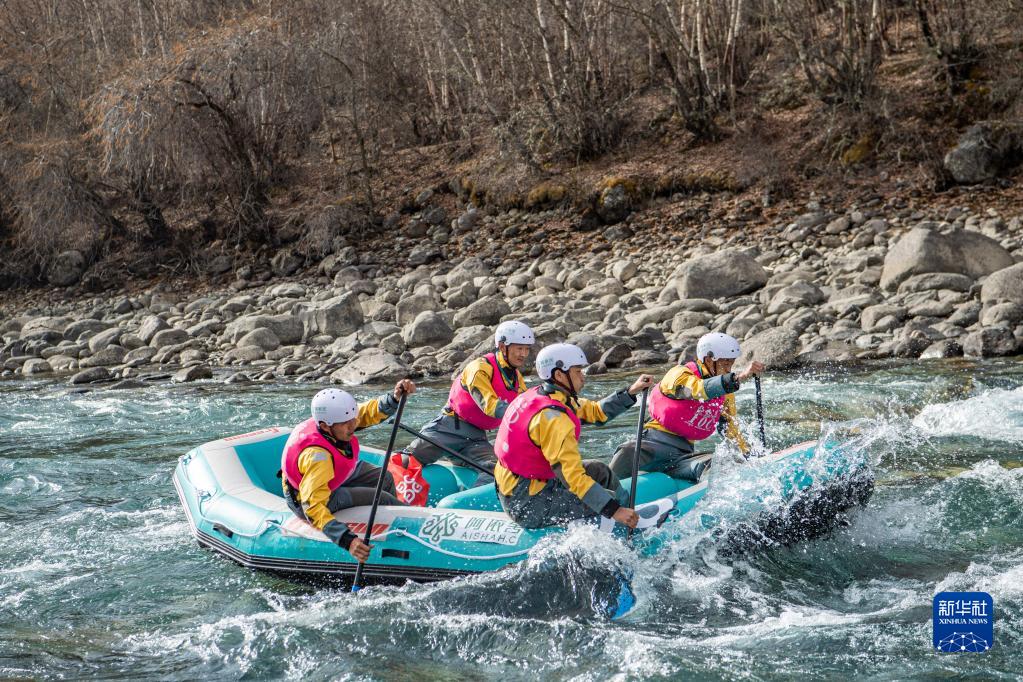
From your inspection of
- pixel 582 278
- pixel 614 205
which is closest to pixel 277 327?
pixel 582 278

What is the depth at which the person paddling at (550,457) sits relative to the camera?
223 inches

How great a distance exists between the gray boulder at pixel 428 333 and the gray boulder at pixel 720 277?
3530mm

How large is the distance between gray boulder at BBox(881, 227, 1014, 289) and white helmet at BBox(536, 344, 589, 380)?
894 cm

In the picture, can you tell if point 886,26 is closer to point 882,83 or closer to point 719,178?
point 882,83

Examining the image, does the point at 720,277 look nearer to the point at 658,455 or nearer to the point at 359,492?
the point at 658,455

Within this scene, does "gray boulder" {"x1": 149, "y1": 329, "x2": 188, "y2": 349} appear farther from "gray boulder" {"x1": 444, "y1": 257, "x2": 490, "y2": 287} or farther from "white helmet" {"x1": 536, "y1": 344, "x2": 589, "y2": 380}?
"white helmet" {"x1": 536, "y1": 344, "x2": 589, "y2": 380}

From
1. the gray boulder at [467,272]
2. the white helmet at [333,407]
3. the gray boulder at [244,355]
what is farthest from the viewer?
the gray boulder at [467,272]

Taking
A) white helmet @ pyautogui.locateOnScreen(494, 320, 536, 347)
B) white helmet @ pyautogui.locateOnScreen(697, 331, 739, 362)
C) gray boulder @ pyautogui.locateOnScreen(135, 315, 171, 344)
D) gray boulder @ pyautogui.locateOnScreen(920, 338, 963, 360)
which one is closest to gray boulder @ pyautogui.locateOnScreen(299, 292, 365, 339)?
gray boulder @ pyautogui.locateOnScreen(135, 315, 171, 344)

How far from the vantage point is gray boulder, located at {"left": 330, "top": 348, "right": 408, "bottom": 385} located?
13188 millimetres

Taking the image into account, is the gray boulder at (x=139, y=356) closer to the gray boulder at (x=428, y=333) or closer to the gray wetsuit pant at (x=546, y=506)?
the gray boulder at (x=428, y=333)

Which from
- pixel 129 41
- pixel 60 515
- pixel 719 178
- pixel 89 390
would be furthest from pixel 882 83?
pixel 129 41

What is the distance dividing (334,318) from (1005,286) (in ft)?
31.7

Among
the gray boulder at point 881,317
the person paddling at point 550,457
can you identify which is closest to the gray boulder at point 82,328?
the gray boulder at point 881,317

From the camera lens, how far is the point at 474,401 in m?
7.66
